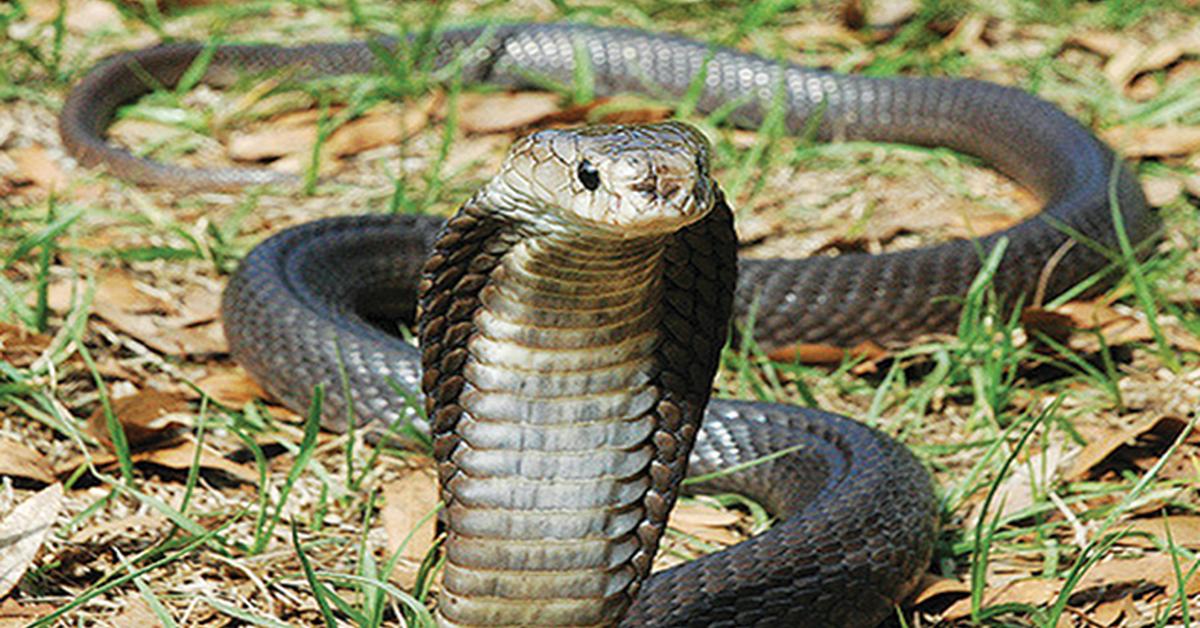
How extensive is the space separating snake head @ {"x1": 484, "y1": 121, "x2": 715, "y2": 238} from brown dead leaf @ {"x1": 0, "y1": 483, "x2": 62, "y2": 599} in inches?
59.9

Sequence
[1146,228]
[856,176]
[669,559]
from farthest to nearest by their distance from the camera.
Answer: [856,176]
[1146,228]
[669,559]

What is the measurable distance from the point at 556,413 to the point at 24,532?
1415 millimetres

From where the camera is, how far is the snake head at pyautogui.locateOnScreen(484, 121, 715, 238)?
237 centimetres

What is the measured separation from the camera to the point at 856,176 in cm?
660

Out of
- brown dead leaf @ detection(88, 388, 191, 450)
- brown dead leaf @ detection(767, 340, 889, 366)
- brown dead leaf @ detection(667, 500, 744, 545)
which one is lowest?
brown dead leaf @ detection(767, 340, 889, 366)

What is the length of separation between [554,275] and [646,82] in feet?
15.0

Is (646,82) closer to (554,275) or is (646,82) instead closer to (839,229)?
(839,229)

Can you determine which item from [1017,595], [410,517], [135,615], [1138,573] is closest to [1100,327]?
[1138,573]

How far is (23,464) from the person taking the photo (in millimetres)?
4020

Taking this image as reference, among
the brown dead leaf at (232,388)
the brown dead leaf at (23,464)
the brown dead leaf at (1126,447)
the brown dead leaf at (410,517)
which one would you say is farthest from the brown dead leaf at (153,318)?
the brown dead leaf at (1126,447)

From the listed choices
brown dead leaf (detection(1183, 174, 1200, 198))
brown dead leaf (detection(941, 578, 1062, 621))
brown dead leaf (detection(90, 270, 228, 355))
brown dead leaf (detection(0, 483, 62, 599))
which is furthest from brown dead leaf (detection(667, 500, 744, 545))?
brown dead leaf (detection(1183, 174, 1200, 198))

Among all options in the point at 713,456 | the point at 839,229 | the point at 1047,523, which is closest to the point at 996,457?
the point at 1047,523

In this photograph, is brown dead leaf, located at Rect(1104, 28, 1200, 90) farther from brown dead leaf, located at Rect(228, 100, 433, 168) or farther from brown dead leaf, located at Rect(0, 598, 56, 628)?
brown dead leaf, located at Rect(0, 598, 56, 628)

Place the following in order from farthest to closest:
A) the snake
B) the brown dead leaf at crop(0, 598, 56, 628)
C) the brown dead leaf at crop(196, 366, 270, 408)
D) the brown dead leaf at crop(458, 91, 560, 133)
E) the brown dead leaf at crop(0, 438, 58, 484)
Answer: the brown dead leaf at crop(458, 91, 560, 133)
the brown dead leaf at crop(196, 366, 270, 408)
the brown dead leaf at crop(0, 438, 58, 484)
the brown dead leaf at crop(0, 598, 56, 628)
the snake
